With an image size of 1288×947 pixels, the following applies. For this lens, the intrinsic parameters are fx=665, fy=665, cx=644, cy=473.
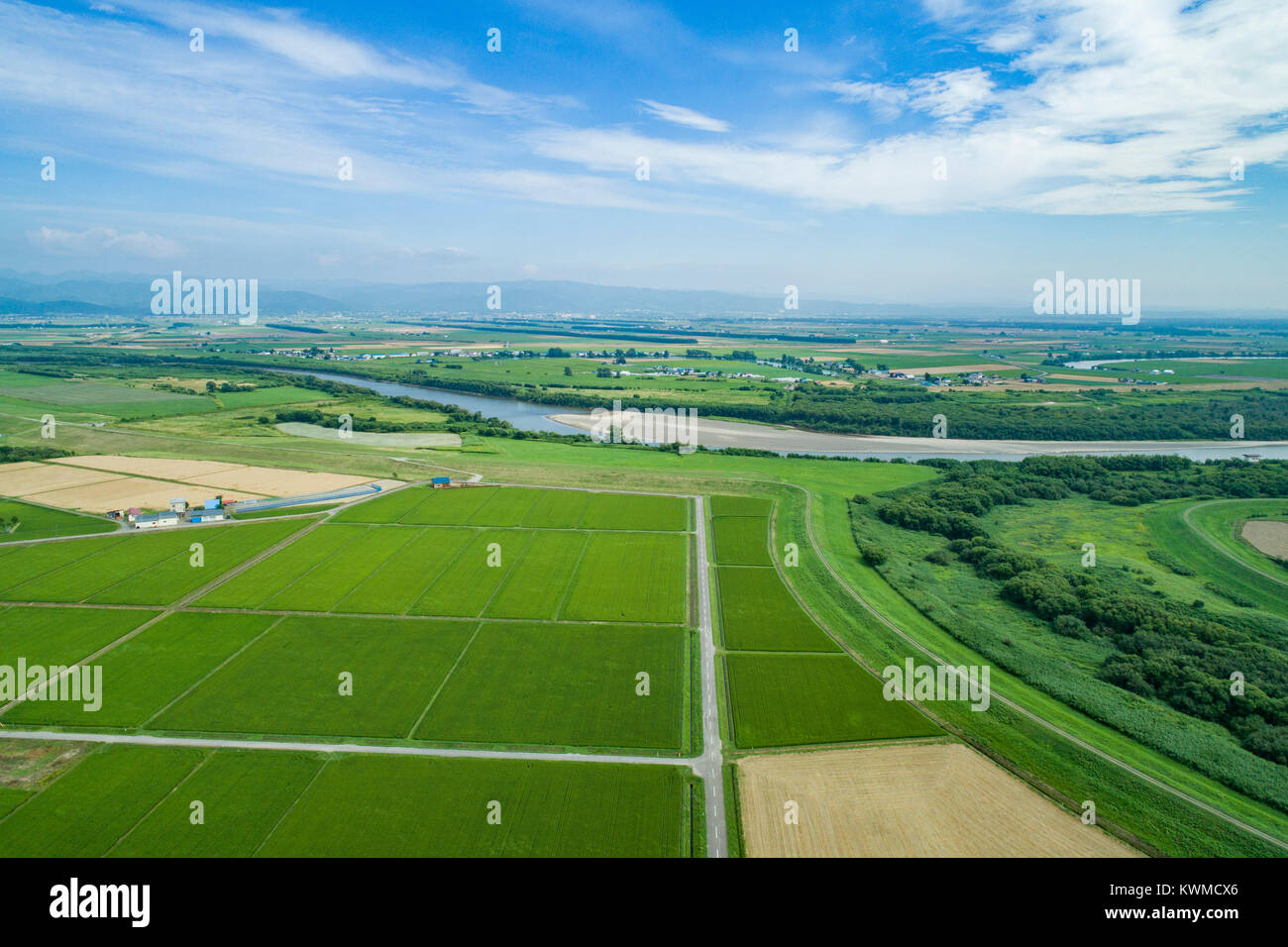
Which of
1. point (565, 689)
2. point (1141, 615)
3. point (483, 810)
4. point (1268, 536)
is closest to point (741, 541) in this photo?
point (565, 689)

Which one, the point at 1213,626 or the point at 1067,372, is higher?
the point at 1067,372

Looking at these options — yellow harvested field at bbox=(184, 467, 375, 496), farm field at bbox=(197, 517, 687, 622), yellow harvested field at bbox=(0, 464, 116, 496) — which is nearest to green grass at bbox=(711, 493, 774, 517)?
farm field at bbox=(197, 517, 687, 622)

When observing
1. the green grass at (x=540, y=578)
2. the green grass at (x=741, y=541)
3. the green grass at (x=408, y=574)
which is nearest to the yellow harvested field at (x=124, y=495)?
the green grass at (x=408, y=574)

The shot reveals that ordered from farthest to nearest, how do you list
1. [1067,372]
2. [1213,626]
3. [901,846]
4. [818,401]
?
[1067,372] → [818,401] → [1213,626] → [901,846]

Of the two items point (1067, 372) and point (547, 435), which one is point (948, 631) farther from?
point (1067, 372)
